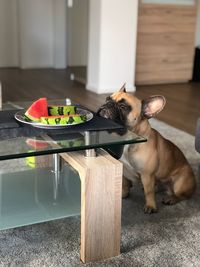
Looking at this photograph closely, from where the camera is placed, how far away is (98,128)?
1.50 m

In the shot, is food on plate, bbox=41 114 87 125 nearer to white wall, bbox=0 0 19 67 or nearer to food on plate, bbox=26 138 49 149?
food on plate, bbox=26 138 49 149

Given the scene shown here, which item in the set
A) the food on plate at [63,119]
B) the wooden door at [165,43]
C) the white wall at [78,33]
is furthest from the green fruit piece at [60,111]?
the wooden door at [165,43]

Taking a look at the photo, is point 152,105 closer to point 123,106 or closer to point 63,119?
point 123,106

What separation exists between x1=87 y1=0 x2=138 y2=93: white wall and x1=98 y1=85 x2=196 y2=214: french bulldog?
282 centimetres

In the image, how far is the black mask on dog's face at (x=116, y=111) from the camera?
5.69ft

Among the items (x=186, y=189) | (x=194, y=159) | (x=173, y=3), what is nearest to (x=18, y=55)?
(x=173, y=3)

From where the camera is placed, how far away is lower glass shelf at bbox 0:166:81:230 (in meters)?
1.57

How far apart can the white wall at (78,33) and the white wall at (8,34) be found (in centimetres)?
91

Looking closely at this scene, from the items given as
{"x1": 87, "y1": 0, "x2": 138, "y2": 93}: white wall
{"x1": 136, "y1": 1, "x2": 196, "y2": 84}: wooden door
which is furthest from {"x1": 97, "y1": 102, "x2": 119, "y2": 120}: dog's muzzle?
{"x1": 136, "y1": 1, "x2": 196, "y2": 84}: wooden door

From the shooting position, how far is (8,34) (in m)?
6.36

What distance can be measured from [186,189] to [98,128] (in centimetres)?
73

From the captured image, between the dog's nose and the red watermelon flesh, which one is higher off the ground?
the red watermelon flesh

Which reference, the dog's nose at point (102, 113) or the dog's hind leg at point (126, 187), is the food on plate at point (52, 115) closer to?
the dog's nose at point (102, 113)

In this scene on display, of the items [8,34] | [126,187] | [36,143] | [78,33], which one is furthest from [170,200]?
[8,34]
